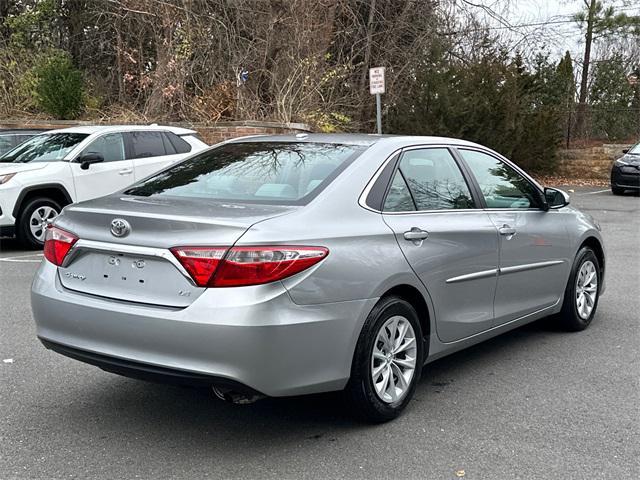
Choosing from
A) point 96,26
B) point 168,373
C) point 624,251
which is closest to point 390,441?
point 168,373

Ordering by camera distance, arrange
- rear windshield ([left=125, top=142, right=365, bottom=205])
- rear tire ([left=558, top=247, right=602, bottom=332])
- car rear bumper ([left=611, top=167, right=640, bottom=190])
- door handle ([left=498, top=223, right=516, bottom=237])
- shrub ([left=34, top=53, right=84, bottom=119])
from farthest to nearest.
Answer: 1. car rear bumper ([left=611, top=167, right=640, bottom=190])
2. shrub ([left=34, top=53, right=84, bottom=119])
3. rear tire ([left=558, top=247, right=602, bottom=332])
4. door handle ([left=498, top=223, right=516, bottom=237])
5. rear windshield ([left=125, top=142, right=365, bottom=205])

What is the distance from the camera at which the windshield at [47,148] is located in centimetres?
1058

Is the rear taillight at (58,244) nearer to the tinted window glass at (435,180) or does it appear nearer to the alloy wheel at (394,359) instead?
the alloy wheel at (394,359)

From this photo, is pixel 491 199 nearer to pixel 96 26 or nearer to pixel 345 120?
pixel 345 120

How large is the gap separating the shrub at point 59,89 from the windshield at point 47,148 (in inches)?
293

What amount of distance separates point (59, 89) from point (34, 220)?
350 inches

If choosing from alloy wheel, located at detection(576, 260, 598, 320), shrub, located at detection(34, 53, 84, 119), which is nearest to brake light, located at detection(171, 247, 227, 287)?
alloy wheel, located at detection(576, 260, 598, 320)

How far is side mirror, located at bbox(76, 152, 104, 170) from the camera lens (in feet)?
34.3

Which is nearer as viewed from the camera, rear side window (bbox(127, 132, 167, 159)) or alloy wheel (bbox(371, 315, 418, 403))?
alloy wheel (bbox(371, 315, 418, 403))

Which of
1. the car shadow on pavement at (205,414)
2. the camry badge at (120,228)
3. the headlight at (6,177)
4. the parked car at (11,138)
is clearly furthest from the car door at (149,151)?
the camry badge at (120,228)

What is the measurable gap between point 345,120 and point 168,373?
55.0ft

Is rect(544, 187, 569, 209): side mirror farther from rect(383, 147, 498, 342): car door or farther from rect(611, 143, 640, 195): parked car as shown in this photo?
rect(611, 143, 640, 195): parked car

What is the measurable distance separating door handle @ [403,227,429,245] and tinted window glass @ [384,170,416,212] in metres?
0.15

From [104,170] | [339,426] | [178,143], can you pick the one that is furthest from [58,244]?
[178,143]
